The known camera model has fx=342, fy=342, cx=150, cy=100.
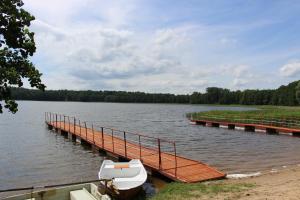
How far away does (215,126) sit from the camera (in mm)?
47250

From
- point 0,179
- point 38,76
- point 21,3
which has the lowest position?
point 0,179

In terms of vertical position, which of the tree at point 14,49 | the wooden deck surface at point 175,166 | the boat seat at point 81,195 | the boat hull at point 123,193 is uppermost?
the tree at point 14,49

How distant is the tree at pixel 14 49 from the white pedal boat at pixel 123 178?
7332mm

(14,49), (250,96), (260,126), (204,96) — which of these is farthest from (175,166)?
(204,96)

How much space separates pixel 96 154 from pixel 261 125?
2321 centimetres

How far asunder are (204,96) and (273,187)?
159752 millimetres

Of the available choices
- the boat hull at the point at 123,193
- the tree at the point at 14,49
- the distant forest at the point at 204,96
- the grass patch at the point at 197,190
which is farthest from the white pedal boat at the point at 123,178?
the distant forest at the point at 204,96

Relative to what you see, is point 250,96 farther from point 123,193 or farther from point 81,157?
point 123,193

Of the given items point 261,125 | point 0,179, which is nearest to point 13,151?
point 0,179

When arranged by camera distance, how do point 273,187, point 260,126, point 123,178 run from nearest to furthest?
point 273,187 < point 123,178 < point 260,126

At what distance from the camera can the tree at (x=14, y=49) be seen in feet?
17.4

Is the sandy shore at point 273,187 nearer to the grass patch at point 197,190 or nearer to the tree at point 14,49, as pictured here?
the grass patch at point 197,190

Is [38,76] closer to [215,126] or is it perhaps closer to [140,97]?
[215,126]

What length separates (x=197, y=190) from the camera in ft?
38.5
